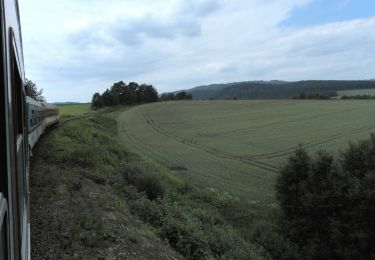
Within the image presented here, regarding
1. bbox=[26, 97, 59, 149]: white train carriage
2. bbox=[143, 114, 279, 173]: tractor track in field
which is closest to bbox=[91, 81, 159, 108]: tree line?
bbox=[143, 114, 279, 173]: tractor track in field

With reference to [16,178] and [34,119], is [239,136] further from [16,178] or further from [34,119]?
[16,178]

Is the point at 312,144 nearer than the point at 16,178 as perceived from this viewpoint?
No

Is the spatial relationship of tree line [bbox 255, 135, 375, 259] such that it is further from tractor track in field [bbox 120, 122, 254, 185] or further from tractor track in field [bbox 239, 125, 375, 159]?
tractor track in field [bbox 239, 125, 375, 159]

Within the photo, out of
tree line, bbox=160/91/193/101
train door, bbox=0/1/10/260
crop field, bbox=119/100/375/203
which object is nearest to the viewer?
train door, bbox=0/1/10/260

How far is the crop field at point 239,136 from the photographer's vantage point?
33559mm

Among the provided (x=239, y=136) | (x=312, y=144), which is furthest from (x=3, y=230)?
(x=239, y=136)

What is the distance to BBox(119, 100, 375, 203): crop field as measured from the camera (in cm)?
3356

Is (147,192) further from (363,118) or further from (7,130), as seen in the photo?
(363,118)

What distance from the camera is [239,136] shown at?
5466 centimetres

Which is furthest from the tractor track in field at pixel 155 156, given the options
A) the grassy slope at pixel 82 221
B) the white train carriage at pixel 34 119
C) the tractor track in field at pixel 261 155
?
the grassy slope at pixel 82 221

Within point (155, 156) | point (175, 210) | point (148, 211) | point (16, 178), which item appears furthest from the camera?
point (155, 156)

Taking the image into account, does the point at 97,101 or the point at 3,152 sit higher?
the point at 97,101

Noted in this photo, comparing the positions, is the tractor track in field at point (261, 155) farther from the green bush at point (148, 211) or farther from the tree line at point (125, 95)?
the tree line at point (125, 95)

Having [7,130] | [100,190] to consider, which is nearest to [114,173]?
[100,190]
